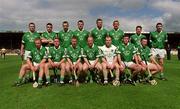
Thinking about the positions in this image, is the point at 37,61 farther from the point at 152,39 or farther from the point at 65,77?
the point at 152,39

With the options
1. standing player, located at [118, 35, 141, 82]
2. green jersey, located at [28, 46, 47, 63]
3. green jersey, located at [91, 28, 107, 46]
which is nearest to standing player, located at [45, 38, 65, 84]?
green jersey, located at [28, 46, 47, 63]

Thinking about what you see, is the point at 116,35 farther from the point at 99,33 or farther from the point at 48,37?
the point at 48,37

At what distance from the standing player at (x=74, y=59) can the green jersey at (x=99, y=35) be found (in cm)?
104

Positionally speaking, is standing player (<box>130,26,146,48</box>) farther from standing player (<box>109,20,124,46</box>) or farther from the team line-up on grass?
standing player (<box>109,20,124,46</box>)

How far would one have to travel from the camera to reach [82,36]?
50.2 feet

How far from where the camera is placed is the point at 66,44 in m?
15.3

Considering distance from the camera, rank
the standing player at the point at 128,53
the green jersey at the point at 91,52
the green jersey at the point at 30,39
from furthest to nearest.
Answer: the green jersey at the point at 30,39
the standing player at the point at 128,53
the green jersey at the point at 91,52

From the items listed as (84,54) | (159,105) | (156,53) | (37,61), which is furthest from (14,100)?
(156,53)

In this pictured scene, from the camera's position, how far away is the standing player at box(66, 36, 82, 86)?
14.2m

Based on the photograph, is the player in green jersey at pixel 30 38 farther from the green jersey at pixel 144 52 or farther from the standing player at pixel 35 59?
the green jersey at pixel 144 52

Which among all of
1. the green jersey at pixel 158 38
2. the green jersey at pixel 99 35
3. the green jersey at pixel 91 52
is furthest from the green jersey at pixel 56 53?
the green jersey at pixel 158 38

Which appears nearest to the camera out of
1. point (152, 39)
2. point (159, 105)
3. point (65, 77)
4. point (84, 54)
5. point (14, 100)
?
Result: point (159, 105)

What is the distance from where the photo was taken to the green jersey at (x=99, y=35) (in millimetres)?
15312

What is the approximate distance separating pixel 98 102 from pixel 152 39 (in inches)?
249
